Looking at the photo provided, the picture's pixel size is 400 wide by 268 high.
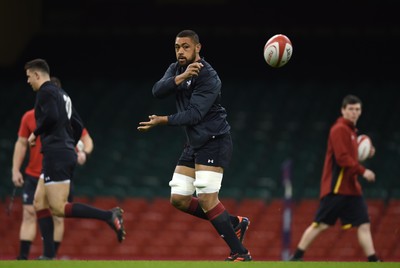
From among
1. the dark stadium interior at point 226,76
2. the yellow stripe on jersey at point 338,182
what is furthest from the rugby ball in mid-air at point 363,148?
the dark stadium interior at point 226,76

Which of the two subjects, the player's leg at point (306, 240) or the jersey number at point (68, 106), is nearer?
the jersey number at point (68, 106)

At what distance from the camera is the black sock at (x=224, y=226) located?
7.24m

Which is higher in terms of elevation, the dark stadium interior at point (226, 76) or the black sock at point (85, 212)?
the dark stadium interior at point (226, 76)

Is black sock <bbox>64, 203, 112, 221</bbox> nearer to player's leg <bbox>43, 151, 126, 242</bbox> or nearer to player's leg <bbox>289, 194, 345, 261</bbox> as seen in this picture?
player's leg <bbox>43, 151, 126, 242</bbox>

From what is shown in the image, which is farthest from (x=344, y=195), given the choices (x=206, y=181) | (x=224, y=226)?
(x=206, y=181)

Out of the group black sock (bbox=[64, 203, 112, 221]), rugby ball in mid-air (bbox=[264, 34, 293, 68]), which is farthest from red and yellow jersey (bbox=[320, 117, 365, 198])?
black sock (bbox=[64, 203, 112, 221])

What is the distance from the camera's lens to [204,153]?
286 inches

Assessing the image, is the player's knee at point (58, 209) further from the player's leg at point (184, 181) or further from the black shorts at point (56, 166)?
the player's leg at point (184, 181)

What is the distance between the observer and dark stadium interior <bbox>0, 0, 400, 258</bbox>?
15969 mm

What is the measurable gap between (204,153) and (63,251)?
7.10 metres

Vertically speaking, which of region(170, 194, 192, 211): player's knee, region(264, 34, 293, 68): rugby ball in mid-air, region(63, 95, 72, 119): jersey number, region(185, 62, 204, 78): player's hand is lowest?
region(170, 194, 192, 211): player's knee

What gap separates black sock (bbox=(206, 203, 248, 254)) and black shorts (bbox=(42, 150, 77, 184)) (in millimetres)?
1559

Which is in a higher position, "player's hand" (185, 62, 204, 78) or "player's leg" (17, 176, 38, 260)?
"player's hand" (185, 62, 204, 78)

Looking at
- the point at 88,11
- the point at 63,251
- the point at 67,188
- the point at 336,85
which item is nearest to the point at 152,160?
the point at 63,251
